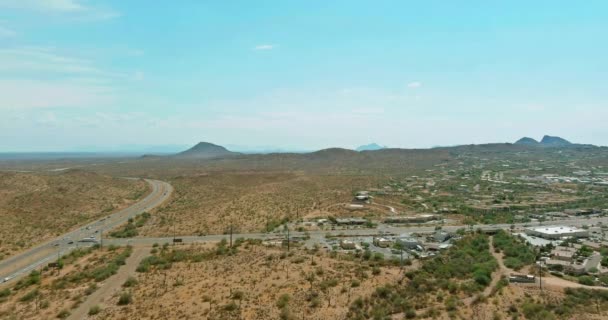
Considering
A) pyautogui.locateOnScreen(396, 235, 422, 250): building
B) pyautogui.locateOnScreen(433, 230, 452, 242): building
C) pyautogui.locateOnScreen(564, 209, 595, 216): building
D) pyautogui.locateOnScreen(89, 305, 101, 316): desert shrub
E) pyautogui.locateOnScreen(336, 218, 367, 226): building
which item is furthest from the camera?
pyautogui.locateOnScreen(564, 209, 595, 216): building

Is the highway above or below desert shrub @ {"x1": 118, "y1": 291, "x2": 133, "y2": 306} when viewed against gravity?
below

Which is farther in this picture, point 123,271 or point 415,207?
point 415,207

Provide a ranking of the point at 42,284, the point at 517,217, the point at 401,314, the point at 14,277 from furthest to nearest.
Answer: the point at 517,217
the point at 14,277
the point at 42,284
the point at 401,314

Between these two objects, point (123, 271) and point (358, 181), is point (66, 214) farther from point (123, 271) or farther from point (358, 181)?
point (358, 181)

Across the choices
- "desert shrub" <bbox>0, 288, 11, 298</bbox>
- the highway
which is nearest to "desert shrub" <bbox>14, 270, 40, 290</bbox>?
"desert shrub" <bbox>0, 288, 11, 298</bbox>

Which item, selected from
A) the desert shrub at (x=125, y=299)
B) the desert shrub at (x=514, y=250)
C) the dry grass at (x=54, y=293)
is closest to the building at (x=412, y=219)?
the desert shrub at (x=514, y=250)

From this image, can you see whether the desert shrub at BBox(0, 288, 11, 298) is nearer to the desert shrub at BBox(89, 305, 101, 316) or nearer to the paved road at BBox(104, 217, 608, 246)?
the desert shrub at BBox(89, 305, 101, 316)

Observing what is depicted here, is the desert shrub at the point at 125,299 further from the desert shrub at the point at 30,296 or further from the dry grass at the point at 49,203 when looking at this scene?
the dry grass at the point at 49,203

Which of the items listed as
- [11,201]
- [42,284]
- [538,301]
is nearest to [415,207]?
[538,301]
